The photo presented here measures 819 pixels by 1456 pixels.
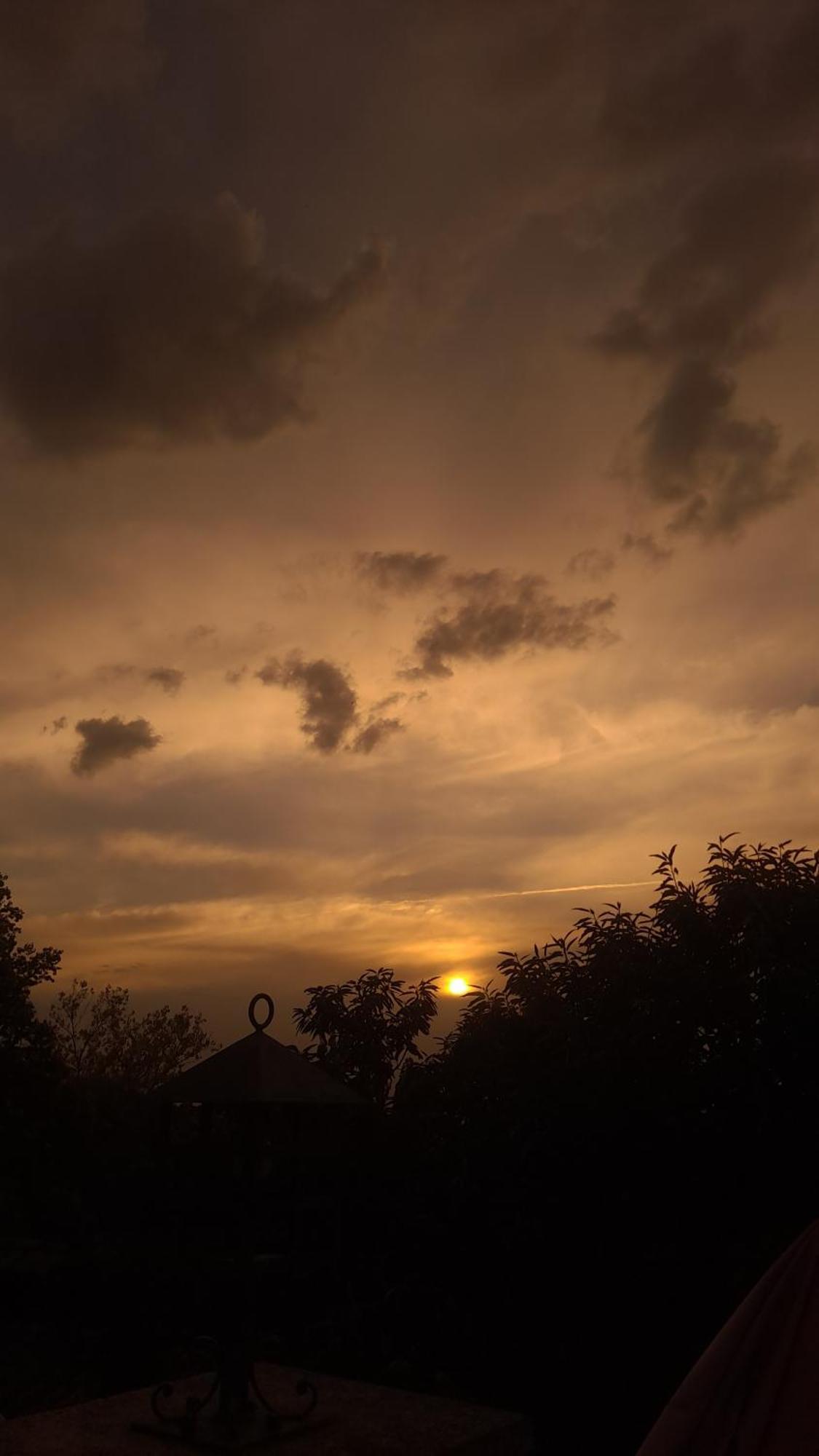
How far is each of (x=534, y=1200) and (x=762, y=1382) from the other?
5969 mm

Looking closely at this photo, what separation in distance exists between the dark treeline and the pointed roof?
547 millimetres

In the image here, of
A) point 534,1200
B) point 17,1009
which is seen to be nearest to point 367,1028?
point 534,1200

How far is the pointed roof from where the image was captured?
668 cm

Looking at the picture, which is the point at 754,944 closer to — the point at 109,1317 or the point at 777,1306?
the point at 777,1306

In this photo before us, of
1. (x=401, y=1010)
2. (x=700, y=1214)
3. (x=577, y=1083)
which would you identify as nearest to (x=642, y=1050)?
(x=577, y=1083)

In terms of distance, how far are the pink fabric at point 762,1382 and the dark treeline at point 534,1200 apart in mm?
3436

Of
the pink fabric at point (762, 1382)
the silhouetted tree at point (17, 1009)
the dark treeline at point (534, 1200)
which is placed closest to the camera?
the pink fabric at point (762, 1382)

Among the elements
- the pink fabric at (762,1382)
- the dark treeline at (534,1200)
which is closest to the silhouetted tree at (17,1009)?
the dark treeline at (534,1200)

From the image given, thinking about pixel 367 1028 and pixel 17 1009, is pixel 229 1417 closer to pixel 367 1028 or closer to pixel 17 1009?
pixel 367 1028

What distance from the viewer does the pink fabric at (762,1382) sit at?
400 cm

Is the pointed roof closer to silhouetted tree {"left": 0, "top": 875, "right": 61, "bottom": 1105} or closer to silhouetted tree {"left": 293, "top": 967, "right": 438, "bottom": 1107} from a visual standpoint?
silhouetted tree {"left": 293, "top": 967, "right": 438, "bottom": 1107}

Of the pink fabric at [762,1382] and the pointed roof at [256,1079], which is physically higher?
the pointed roof at [256,1079]

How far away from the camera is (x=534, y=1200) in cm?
980

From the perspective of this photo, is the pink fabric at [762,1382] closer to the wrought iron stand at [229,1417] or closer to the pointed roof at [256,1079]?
the pointed roof at [256,1079]
